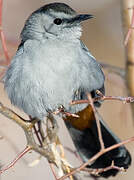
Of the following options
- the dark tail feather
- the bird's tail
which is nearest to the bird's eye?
the bird's tail

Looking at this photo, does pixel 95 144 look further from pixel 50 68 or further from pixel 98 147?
pixel 50 68

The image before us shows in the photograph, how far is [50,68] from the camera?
283cm

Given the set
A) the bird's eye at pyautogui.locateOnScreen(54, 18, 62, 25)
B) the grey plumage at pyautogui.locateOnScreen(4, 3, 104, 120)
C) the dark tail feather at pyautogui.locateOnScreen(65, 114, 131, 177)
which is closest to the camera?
the grey plumage at pyautogui.locateOnScreen(4, 3, 104, 120)

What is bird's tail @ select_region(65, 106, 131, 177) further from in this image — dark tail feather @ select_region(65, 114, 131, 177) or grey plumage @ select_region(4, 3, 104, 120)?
grey plumage @ select_region(4, 3, 104, 120)

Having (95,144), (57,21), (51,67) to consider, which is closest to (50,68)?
(51,67)

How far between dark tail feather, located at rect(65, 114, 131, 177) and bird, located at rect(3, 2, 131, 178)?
429 mm

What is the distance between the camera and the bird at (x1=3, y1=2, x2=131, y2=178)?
9.29ft

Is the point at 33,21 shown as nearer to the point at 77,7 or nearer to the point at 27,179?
the point at 27,179

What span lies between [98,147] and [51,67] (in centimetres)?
90

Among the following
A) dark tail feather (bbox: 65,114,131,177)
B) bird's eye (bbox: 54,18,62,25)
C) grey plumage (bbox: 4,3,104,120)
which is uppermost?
bird's eye (bbox: 54,18,62,25)

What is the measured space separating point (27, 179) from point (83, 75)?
1554 mm

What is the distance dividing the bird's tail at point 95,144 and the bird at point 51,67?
0.42 metres

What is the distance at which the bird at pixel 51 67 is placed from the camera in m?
2.83

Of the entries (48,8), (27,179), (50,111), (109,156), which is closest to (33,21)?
(48,8)
